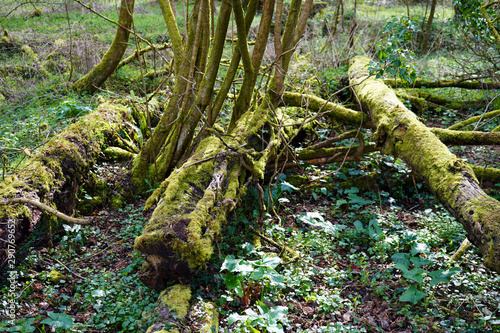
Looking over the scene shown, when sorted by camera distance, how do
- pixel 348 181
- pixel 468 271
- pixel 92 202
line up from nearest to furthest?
1. pixel 468 271
2. pixel 92 202
3. pixel 348 181

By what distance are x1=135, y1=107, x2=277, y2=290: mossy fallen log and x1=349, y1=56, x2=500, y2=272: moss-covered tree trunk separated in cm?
156

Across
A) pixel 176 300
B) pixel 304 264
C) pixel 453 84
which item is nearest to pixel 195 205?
pixel 176 300

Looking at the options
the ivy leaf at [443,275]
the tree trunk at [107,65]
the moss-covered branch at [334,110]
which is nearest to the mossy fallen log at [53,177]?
the tree trunk at [107,65]

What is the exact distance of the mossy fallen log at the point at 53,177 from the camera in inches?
131

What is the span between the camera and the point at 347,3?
1581 cm

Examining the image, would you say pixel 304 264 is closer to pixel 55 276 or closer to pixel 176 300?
pixel 176 300

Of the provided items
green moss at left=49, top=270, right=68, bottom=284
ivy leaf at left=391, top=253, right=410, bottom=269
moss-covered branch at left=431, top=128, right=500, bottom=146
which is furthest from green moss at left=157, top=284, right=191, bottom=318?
moss-covered branch at left=431, top=128, right=500, bottom=146

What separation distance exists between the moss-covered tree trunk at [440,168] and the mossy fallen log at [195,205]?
5.12ft

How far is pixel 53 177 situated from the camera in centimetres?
400

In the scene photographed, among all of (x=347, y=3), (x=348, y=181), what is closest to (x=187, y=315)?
(x=348, y=181)

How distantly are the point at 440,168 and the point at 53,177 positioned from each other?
13.6 feet

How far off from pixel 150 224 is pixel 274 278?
117cm

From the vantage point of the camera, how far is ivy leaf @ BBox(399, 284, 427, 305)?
9.56ft

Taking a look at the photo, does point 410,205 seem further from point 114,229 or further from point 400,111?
point 114,229
